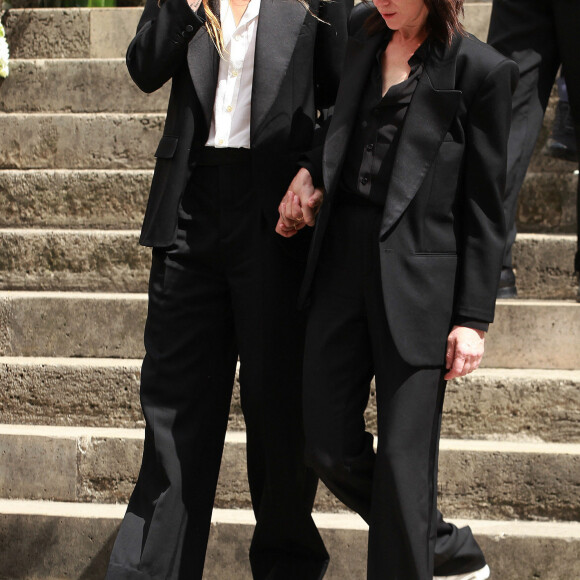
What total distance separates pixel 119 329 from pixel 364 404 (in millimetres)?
1697

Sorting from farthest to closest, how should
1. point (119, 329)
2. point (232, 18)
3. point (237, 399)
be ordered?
point (119, 329) → point (237, 399) → point (232, 18)

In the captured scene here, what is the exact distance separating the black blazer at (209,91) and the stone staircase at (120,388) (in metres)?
1.21

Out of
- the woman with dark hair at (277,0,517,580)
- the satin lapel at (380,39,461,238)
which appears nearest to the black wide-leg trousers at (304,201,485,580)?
the woman with dark hair at (277,0,517,580)

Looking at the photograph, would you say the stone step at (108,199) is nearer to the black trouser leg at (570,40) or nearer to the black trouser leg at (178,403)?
the black trouser leg at (570,40)

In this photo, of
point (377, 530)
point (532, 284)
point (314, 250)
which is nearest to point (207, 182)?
point (314, 250)

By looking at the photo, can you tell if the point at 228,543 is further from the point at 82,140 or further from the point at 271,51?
the point at 82,140

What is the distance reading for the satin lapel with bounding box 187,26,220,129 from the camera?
2793mm

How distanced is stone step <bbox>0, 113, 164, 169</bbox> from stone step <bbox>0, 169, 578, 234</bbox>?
25 centimetres

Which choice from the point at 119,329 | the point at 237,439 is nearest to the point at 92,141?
the point at 119,329

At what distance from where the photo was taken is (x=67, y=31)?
5.92 metres

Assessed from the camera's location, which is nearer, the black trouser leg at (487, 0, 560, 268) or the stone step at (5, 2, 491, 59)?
the black trouser leg at (487, 0, 560, 268)

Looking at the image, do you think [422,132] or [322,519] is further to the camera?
[322,519]

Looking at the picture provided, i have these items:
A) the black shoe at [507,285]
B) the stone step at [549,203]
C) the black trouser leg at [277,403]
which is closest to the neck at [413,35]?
the black trouser leg at [277,403]

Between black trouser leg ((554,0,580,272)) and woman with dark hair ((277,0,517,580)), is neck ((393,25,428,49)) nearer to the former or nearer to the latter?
woman with dark hair ((277,0,517,580))
